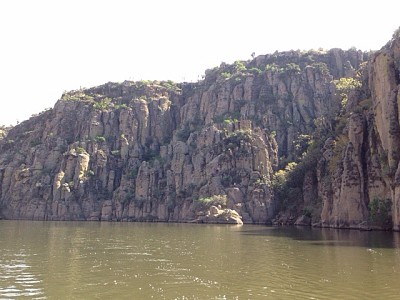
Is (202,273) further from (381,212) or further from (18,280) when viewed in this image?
(381,212)

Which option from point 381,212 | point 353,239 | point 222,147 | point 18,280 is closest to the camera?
point 18,280

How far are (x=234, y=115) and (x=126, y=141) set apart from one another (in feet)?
131

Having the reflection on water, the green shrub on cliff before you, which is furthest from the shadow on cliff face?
the reflection on water

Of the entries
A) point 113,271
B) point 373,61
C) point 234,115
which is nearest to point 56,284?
point 113,271

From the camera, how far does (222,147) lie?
139750 millimetres

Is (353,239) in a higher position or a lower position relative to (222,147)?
lower

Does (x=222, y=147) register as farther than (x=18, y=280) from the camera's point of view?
Yes

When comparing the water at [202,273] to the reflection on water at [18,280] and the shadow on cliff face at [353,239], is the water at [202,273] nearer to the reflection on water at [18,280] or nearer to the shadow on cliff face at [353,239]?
the reflection on water at [18,280]

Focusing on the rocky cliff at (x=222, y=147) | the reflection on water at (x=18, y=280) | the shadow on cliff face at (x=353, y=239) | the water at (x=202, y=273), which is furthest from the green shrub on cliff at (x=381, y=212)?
the reflection on water at (x=18, y=280)

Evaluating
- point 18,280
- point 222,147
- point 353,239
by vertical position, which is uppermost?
point 222,147

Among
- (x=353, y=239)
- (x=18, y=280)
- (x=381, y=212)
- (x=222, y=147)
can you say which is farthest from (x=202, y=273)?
(x=222, y=147)

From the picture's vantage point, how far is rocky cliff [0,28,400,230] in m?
86.0

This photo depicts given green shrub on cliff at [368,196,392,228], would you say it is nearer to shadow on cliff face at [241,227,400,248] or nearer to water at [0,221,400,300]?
shadow on cliff face at [241,227,400,248]

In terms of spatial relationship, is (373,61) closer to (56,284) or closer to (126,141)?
(56,284)
